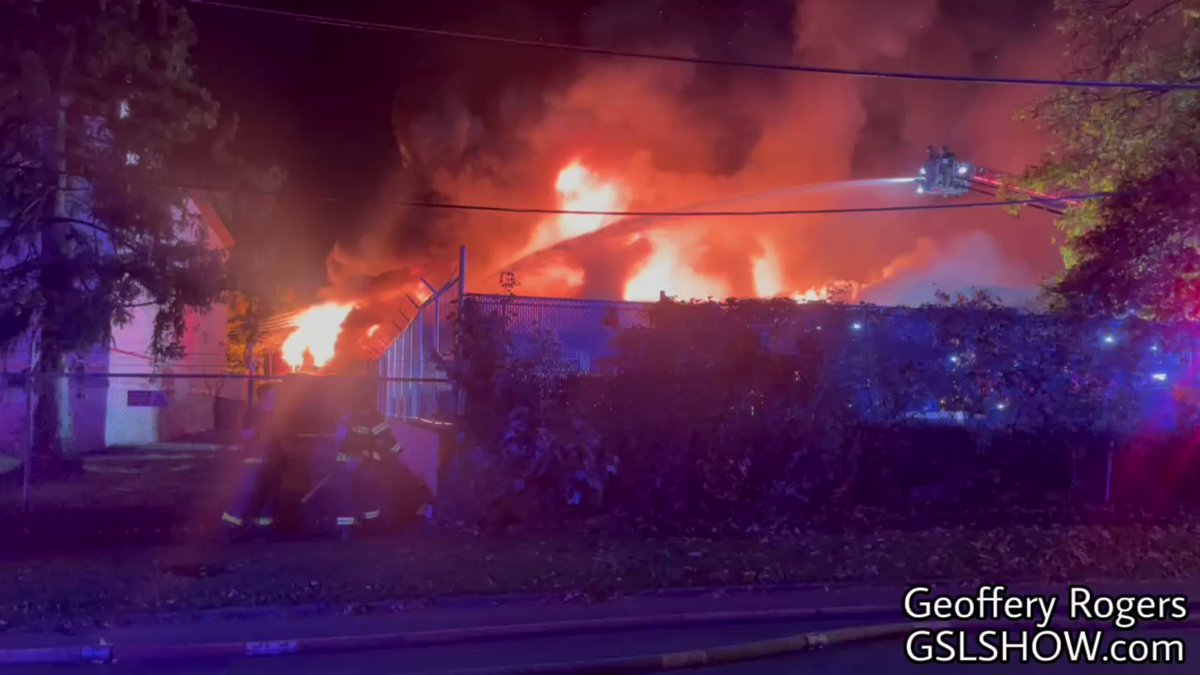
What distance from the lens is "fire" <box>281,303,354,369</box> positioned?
37875 millimetres

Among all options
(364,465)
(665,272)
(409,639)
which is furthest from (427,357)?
(665,272)

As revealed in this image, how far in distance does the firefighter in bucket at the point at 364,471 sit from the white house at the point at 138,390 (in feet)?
9.54

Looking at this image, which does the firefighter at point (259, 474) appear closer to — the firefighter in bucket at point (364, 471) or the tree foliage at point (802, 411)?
the firefighter in bucket at point (364, 471)

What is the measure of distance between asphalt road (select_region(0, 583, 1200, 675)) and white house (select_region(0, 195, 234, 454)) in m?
7.21

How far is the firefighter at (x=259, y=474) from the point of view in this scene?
10.6 metres

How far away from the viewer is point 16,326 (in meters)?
17.8

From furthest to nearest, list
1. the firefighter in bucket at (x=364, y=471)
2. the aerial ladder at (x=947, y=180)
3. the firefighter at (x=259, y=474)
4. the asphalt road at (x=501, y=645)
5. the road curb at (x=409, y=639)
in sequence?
the aerial ladder at (x=947, y=180), the firefighter in bucket at (x=364, y=471), the firefighter at (x=259, y=474), the road curb at (x=409, y=639), the asphalt road at (x=501, y=645)

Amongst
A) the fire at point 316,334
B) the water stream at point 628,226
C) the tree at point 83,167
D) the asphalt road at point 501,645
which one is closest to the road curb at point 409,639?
the asphalt road at point 501,645

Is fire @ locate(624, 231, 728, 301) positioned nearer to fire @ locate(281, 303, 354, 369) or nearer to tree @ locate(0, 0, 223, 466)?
fire @ locate(281, 303, 354, 369)

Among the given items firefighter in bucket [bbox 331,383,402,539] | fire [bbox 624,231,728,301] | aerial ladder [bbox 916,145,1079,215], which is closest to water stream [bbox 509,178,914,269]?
fire [bbox 624,231,728,301]

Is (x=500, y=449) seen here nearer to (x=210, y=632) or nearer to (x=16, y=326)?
(x=210, y=632)

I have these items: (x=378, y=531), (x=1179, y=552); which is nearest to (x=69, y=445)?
(x=378, y=531)

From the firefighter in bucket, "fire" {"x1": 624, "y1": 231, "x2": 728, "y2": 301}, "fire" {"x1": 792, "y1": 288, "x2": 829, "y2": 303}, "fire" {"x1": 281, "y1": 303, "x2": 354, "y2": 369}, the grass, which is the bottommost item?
the grass

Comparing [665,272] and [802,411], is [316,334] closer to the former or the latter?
[665,272]
